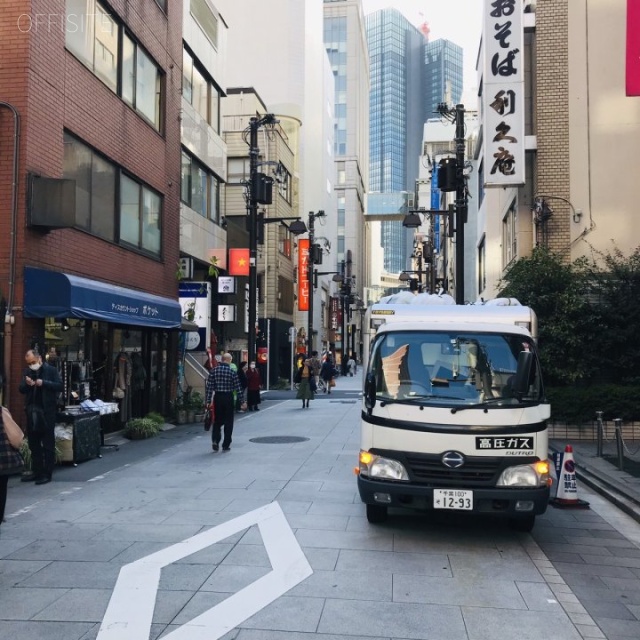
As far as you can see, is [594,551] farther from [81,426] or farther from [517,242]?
[517,242]

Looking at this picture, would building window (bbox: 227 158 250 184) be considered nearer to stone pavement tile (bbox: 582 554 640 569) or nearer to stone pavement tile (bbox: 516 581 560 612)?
stone pavement tile (bbox: 582 554 640 569)

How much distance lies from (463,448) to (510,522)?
1.62m

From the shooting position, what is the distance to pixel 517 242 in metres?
19.3

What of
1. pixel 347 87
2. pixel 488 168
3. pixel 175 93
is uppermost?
pixel 347 87

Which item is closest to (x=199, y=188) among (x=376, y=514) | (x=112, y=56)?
(x=112, y=56)

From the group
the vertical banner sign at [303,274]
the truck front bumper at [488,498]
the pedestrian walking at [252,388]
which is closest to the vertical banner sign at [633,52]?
the truck front bumper at [488,498]

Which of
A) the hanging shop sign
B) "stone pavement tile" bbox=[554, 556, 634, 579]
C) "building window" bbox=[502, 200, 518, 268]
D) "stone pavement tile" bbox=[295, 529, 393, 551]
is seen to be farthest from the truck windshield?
"building window" bbox=[502, 200, 518, 268]

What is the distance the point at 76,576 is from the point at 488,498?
393 centimetres

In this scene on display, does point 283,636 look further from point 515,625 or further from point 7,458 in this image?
point 7,458

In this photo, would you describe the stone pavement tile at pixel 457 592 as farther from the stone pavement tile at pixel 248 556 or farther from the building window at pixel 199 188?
the building window at pixel 199 188

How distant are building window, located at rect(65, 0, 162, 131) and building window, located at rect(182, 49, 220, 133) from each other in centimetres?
238

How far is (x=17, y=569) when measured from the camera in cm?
617

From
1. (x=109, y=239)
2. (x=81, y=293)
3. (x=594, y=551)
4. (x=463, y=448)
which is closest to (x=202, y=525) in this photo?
(x=463, y=448)

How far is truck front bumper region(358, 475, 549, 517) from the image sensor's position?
678 cm
